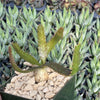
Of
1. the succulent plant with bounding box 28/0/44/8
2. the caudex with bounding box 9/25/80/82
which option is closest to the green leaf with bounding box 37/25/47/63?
the caudex with bounding box 9/25/80/82

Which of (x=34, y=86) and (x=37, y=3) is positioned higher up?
(x=37, y=3)

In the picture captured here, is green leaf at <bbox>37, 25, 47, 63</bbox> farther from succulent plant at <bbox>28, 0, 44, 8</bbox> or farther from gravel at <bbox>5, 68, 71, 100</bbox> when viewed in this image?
succulent plant at <bbox>28, 0, 44, 8</bbox>

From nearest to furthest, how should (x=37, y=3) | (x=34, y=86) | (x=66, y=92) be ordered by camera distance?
(x=66, y=92), (x=34, y=86), (x=37, y=3)

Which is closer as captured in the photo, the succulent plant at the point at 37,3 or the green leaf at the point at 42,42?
the green leaf at the point at 42,42

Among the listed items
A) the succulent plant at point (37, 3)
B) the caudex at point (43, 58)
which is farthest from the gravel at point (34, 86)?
the succulent plant at point (37, 3)

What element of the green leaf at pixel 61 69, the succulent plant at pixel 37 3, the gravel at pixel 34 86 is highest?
the succulent plant at pixel 37 3

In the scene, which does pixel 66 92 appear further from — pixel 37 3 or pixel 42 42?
pixel 37 3

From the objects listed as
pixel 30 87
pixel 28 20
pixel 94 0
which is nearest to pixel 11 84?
pixel 30 87

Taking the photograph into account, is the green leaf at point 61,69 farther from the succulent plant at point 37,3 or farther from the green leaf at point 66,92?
the succulent plant at point 37,3

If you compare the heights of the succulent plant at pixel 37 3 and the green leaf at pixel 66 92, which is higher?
the succulent plant at pixel 37 3

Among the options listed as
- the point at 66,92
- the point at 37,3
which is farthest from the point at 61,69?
the point at 37,3
